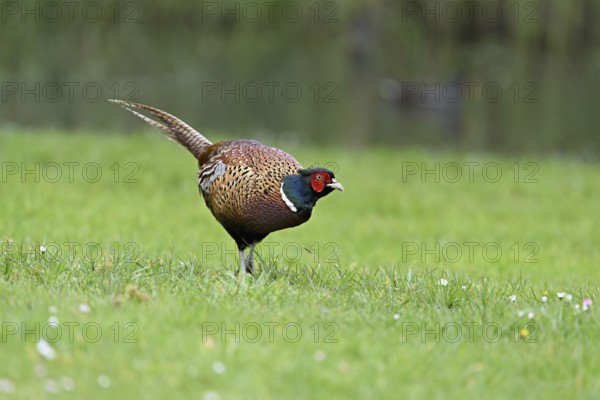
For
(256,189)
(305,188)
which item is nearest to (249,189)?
(256,189)

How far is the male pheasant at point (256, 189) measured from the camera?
21.6 feet

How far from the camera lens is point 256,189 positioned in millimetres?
6688

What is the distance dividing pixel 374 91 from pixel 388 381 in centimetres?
2574

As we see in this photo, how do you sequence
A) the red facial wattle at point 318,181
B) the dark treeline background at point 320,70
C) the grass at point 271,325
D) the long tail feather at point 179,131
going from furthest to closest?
1. the dark treeline background at point 320,70
2. the long tail feather at point 179,131
3. the red facial wattle at point 318,181
4. the grass at point 271,325

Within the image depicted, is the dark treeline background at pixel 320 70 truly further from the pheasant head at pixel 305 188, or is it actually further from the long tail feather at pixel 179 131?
the pheasant head at pixel 305 188

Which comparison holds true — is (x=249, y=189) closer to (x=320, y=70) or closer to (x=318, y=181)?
(x=318, y=181)

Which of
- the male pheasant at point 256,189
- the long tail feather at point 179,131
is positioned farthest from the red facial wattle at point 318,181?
the long tail feather at point 179,131

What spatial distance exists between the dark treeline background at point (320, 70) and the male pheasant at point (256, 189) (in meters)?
11.3

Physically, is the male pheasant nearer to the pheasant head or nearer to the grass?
the pheasant head

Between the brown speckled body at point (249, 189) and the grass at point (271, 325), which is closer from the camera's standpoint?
the grass at point (271, 325)

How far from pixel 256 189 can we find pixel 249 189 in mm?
55

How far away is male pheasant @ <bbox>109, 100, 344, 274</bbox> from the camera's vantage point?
6598mm

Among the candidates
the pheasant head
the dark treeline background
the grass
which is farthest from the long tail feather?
the dark treeline background

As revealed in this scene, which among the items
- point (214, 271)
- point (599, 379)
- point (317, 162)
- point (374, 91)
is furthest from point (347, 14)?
point (599, 379)
